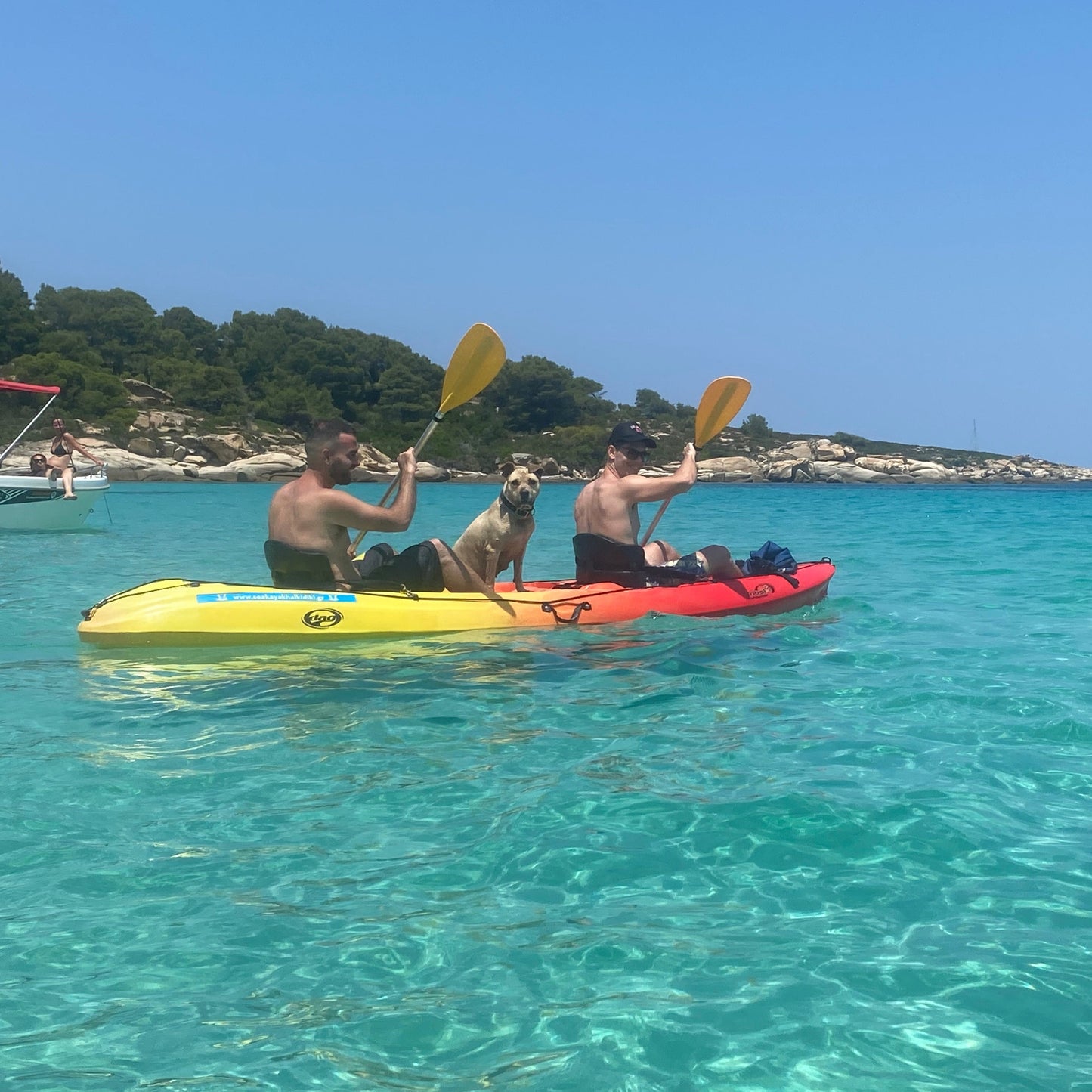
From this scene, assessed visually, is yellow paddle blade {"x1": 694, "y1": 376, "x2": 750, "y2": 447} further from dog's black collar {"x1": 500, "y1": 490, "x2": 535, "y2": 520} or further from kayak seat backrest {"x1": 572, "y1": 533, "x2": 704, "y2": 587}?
dog's black collar {"x1": 500, "y1": 490, "x2": 535, "y2": 520}

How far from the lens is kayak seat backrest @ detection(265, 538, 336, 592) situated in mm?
7625

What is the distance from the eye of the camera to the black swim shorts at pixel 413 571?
26.5 ft

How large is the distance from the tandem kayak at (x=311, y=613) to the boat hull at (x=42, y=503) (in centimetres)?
1317

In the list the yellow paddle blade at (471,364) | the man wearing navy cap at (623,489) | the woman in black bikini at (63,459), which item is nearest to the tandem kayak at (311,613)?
the man wearing navy cap at (623,489)

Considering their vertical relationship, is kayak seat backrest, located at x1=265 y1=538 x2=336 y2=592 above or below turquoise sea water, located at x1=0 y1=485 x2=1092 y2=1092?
above

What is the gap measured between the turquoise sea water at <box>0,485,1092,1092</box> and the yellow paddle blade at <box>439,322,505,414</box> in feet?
9.16

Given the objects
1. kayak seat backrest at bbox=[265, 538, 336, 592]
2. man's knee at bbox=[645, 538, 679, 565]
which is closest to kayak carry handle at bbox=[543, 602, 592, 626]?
man's knee at bbox=[645, 538, 679, 565]

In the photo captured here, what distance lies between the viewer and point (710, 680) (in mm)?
6633

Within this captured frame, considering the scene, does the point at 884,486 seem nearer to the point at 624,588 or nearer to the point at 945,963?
the point at 624,588

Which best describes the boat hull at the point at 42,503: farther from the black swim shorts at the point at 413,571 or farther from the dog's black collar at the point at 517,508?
the dog's black collar at the point at 517,508

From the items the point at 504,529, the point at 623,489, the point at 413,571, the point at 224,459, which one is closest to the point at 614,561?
the point at 623,489

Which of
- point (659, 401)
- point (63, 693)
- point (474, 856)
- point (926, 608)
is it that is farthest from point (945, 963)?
point (659, 401)

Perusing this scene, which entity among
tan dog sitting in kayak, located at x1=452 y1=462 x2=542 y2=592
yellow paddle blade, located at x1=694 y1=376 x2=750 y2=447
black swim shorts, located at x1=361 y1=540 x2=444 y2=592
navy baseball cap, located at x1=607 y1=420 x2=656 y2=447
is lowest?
black swim shorts, located at x1=361 y1=540 x2=444 y2=592

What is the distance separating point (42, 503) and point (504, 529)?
48.3ft
